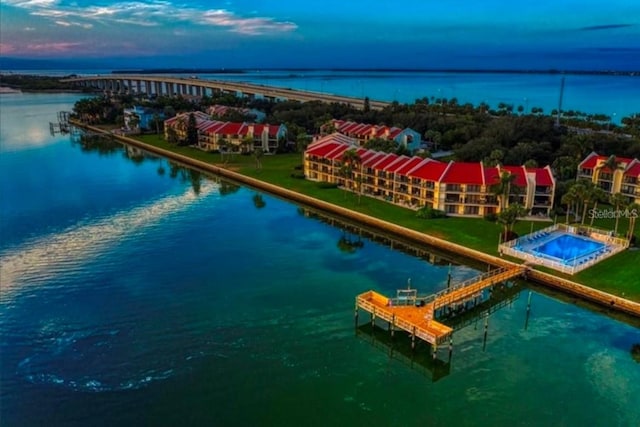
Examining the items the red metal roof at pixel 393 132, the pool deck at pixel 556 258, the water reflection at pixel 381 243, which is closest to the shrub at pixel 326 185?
the water reflection at pixel 381 243

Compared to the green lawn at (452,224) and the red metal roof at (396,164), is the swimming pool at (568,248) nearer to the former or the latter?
the green lawn at (452,224)

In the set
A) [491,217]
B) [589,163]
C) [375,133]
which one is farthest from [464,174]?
[375,133]

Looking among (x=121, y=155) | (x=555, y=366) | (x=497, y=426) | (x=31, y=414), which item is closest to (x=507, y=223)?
(x=555, y=366)

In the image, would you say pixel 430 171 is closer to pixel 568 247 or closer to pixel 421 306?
pixel 568 247

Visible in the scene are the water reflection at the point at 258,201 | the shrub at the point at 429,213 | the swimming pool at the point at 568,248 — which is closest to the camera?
the swimming pool at the point at 568,248

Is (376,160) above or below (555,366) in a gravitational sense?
above

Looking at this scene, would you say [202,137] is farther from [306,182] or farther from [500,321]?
[500,321]
